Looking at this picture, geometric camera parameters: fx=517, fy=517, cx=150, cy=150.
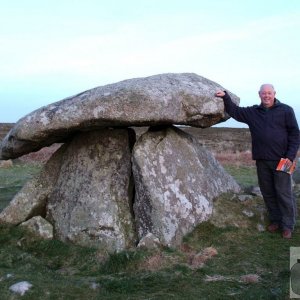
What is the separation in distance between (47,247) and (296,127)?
12.7ft

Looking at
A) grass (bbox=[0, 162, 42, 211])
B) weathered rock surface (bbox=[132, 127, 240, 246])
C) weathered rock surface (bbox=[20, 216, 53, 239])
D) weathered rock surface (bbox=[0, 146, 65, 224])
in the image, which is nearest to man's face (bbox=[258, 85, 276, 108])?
weathered rock surface (bbox=[132, 127, 240, 246])

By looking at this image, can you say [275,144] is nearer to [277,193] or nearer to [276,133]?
[276,133]

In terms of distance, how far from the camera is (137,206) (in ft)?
24.3

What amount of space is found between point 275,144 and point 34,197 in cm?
390

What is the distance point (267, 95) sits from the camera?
7164 millimetres

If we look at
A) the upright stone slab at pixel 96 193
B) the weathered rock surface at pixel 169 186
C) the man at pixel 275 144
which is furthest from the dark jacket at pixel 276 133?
the upright stone slab at pixel 96 193

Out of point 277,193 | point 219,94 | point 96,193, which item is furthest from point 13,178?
point 277,193

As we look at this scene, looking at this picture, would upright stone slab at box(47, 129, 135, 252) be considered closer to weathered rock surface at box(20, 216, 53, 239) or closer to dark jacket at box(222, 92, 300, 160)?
weathered rock surface at box(20, 216, 53, 239)

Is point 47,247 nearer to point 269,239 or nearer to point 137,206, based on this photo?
point 137,206

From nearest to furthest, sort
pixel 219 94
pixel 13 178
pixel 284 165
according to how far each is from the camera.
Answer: pixel 284 165, pixel 219 94, pixel 13 178

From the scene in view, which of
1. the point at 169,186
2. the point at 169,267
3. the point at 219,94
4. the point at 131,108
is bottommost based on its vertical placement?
the point at 169,267

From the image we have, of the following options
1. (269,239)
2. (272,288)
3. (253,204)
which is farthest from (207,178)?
(272,288)

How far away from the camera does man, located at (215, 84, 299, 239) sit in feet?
23.5

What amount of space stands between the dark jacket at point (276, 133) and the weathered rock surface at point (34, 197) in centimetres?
340
